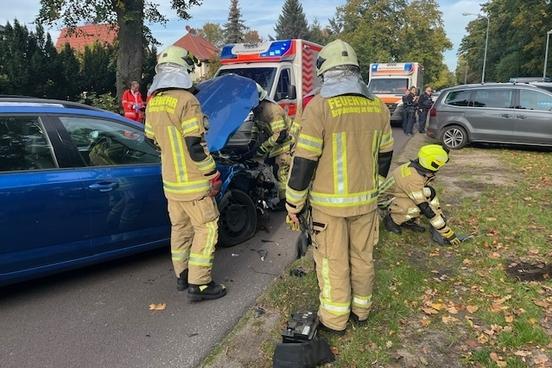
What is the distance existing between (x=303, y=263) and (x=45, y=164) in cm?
237

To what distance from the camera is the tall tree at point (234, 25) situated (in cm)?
7075

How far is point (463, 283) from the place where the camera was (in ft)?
14.0

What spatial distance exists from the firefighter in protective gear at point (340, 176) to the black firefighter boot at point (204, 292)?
3.57 ft

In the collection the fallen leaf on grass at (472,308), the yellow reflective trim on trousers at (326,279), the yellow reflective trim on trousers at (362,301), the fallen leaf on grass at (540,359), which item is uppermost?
the yellow reflective trim on trousers at (326,279)

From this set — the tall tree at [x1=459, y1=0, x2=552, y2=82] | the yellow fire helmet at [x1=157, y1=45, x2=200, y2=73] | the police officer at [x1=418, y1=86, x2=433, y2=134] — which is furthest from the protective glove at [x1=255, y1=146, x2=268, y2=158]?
the tall tree at [x1=459, y1=0, x2=552, y2=82]

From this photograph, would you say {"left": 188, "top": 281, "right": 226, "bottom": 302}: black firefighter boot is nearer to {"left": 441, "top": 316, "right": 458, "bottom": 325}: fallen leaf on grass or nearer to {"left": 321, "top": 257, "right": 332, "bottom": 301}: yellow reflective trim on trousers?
{"left": 321, "top": 257, "right": 332, "bottom": 301}: yellow reflective trim on trousers

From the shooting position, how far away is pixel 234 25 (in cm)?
7300

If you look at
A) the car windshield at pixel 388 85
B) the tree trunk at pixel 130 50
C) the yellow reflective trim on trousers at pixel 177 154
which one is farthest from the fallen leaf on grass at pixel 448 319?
the car windshield at pixel 388 85

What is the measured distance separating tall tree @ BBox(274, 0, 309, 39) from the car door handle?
7287cm

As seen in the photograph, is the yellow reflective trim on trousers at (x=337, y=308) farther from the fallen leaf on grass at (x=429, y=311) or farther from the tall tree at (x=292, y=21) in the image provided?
the tall tree at (x=292, y=21)

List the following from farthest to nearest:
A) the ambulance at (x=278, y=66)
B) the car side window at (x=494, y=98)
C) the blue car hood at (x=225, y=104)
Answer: the car side window at (x=494, y=98), the ambulance at (x=278, y=66), the blue car hood at (x=225, y=104)

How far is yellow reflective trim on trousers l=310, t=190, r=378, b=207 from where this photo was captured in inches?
123

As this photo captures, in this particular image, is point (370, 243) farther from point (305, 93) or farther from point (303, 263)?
point (305, 93)

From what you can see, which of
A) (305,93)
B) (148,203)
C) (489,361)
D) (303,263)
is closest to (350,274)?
(489,361)
